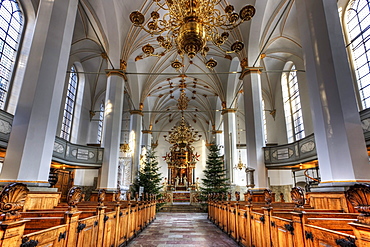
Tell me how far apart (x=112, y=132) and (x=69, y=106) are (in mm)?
4648

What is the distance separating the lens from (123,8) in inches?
383

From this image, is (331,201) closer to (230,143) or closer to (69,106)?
(230,143)

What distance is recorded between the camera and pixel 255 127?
940cm

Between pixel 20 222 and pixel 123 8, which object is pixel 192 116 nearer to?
pixel 123 8

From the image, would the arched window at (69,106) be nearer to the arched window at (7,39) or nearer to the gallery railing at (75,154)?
the gallery railing at (75,154)

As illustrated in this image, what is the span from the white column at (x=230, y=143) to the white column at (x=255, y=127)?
13.6ft

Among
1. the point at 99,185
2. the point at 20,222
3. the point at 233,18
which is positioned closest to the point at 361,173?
the point at 233,18

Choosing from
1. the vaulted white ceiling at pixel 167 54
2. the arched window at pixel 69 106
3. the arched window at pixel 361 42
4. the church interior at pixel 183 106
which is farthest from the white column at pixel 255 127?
the arched window at pixel 69 106

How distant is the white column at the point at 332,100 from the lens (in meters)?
4.29

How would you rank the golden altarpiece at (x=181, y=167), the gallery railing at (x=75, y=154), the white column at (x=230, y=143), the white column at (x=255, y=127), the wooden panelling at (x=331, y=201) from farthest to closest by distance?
1. the golden altarpiece at (x=181, y=167)
2. the white column at (x=230, y=143)
3. the white column at (x=255, y=127)
4. the gallery railing at (x=75, y=154)
5. the wooden panelling at (x=331, y=201)

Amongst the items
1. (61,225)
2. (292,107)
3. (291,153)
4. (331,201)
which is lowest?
(61,225)

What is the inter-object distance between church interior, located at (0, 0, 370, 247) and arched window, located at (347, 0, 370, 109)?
4cm

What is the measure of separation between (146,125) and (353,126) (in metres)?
16.7

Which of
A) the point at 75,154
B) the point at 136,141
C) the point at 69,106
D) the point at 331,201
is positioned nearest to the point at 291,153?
the point at 331,201
